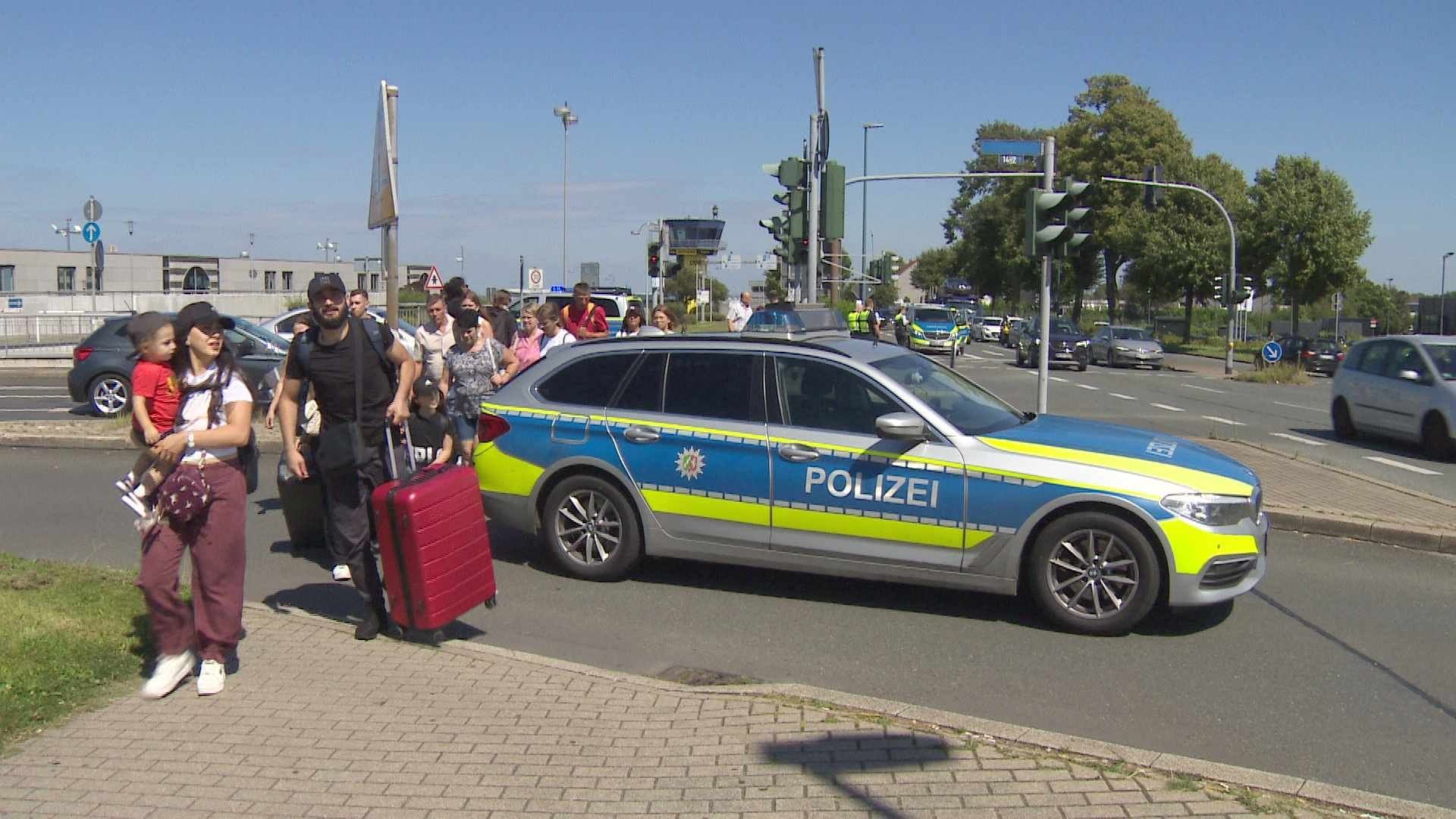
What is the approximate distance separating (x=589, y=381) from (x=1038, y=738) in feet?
13.7

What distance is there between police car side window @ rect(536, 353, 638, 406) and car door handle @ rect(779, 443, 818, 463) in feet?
4.34

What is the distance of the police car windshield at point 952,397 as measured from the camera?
705 centimetres

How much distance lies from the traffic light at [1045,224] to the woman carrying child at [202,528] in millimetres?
8587

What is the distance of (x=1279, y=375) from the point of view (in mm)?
32281

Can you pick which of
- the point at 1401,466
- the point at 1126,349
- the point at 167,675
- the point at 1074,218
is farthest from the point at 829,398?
the point at 1126,349

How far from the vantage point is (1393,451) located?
1562 cm

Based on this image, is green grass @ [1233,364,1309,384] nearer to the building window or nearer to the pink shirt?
the pink shirt

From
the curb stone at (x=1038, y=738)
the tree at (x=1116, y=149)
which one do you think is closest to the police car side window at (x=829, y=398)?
the curb stone at (x=1038, y=738)

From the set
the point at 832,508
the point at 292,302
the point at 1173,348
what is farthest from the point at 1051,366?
the point at 832,508

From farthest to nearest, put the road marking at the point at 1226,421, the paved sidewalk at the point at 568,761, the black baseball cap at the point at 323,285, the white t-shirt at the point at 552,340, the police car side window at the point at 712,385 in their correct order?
the road marking at the point at 1226,421 < the white t-shirt at the point at 552,340 < the police car side window at the point at 712,385 < the black baseball cap at the point at 323,285 < the paved sidewalk at the point at 568,761

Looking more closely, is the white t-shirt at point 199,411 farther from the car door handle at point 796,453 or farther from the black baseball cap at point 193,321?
the car door handle at point 796,453

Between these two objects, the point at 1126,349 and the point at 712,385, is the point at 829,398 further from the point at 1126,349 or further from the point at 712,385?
the point at 1126,349

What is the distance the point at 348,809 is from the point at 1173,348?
187 ft

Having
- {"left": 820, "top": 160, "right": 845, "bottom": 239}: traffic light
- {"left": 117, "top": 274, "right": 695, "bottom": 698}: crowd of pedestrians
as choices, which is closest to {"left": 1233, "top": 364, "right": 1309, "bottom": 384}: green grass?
{"left": 820, "top": 160, "right": 845, "bottom": 239}: traffic light
